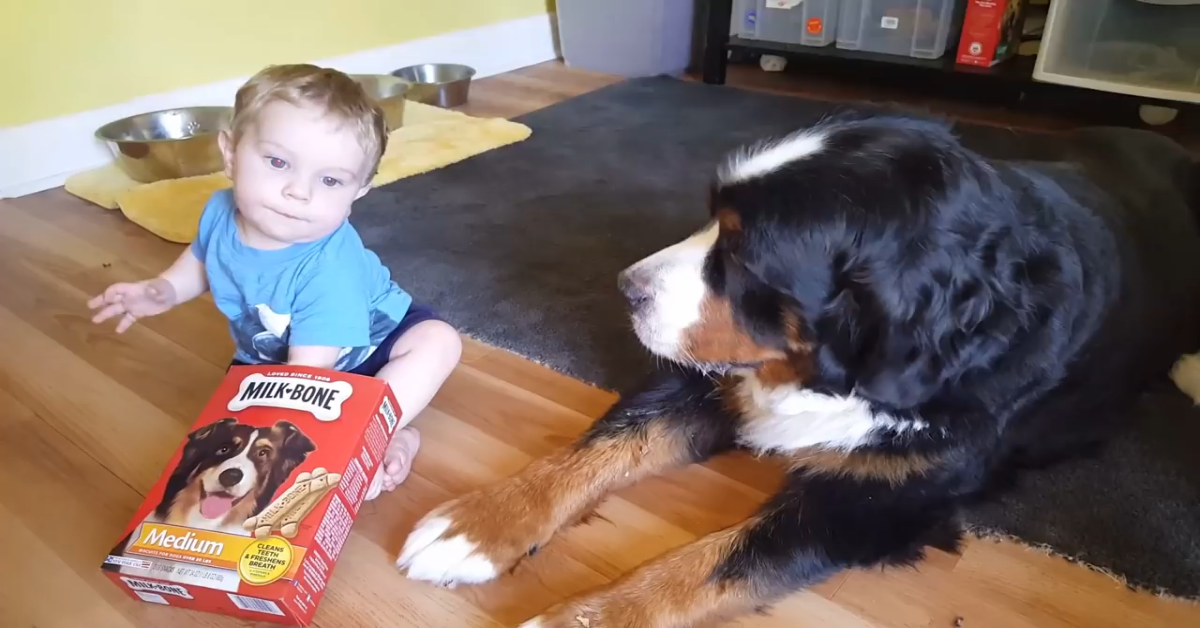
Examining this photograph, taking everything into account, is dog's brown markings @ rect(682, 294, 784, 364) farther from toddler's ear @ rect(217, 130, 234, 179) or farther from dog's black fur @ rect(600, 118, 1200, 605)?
toddler's ear @ rect(217, 130, 234, 179)

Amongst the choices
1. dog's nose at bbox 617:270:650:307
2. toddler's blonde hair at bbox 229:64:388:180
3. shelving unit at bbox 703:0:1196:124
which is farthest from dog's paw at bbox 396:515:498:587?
shelving unit at bbox 703:0:1196:124

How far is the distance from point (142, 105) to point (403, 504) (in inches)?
92.8

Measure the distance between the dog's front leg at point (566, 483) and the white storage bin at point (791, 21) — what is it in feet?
9.25

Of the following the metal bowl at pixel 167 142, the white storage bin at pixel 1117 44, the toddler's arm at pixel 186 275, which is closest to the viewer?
the toddler's arm at pixel 186 275

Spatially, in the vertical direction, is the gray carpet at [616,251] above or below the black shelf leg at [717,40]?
below

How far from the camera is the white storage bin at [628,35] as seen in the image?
13.1 ft

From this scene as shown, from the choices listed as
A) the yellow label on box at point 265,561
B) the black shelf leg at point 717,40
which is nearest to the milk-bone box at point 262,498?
the yellow label on box at point 265,561

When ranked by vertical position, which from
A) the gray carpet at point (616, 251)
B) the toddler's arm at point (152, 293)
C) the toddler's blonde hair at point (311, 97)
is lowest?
the gray carpet at point (616, 251)

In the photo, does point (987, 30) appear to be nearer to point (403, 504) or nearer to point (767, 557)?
point (767, 557)

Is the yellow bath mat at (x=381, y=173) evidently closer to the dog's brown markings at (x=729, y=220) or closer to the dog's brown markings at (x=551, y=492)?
the dog's brown markings at (x=551, y=492)

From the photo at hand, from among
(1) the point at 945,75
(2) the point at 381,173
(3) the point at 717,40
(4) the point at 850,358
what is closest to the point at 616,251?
(2) the point at 381,173

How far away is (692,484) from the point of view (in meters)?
1.50

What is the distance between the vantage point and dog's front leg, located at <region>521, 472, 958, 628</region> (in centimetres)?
118

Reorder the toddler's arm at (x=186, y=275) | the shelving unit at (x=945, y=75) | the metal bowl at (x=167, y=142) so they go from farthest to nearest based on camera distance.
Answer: the shelving unit at (x=945, y=75) → the metal bowl at (x=167, y=142) → the toddler's arm at (x=186, y=275)
